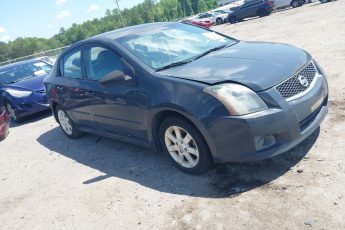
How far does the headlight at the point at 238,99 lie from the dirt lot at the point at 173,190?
0.82 metres

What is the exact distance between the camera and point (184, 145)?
424 cm

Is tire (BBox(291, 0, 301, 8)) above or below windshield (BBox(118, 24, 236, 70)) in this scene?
below

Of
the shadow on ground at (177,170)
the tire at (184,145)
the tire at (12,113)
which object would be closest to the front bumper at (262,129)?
the tire at (184,145)

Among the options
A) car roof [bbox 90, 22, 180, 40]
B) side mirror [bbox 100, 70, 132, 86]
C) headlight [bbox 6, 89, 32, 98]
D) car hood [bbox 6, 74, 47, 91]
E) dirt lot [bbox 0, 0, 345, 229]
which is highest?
car roof [bbox 90, 22, 180, 40]

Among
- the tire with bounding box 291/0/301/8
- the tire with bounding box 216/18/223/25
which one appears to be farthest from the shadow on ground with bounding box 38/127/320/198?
the tire with bounding box 216/18/223/25

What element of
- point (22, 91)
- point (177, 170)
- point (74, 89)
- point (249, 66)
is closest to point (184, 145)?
point (177, 170)

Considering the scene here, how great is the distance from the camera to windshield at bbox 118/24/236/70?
15.3ft

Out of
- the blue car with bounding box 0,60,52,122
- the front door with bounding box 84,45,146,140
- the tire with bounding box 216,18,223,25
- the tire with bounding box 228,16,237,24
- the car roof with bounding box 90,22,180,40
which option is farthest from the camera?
the tire with bounding box 216,18,223,25

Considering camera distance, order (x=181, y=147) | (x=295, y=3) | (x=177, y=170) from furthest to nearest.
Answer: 1. (x=295, y=3)
2. (x=177, y=170)
3. (x=181, y=147)

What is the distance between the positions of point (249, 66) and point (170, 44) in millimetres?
1304

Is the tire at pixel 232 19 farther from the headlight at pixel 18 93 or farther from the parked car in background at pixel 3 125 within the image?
the parked car in background at pixel 3 125

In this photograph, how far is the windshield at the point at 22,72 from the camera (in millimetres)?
A: 10303

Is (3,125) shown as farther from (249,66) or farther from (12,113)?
(249,66)

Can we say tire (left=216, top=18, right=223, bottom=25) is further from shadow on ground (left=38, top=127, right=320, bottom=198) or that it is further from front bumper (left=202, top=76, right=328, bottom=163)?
front bumper (left=202, top=76, right=328, bottom=163)
